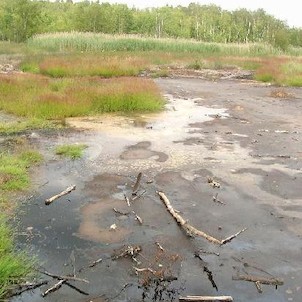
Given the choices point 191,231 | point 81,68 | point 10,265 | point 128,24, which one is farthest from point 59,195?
point 128,24

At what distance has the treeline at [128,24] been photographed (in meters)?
46.0

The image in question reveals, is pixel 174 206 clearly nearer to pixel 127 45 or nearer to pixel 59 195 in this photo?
pixel 59 195

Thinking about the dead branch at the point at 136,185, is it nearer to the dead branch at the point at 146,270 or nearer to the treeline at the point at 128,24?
the dead branch at the point at 146,270

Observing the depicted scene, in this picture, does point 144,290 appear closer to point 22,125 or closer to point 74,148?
point 74,148

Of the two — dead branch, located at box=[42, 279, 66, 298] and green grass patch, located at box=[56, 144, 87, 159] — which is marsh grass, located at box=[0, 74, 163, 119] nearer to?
green grass patch, located at box=[56, 144, 87, 159]

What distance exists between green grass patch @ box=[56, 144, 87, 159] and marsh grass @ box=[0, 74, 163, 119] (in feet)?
10.4

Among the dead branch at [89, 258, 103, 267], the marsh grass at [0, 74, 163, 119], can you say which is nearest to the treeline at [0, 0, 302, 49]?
the marsh grass at [0, 74, 163, 119]

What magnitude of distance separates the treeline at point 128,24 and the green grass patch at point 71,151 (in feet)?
121

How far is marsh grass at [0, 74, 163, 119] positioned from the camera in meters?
14.6

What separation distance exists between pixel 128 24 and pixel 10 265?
66.5 meters

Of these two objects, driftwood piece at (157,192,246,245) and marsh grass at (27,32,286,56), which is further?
marsh grass at (27,32,286,56)

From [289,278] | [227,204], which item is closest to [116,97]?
[227,204]

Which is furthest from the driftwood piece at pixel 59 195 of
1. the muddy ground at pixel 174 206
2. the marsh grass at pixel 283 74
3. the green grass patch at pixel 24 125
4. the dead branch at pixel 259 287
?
the marsh grass at pixel 283 74

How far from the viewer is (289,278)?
566 centimetres
